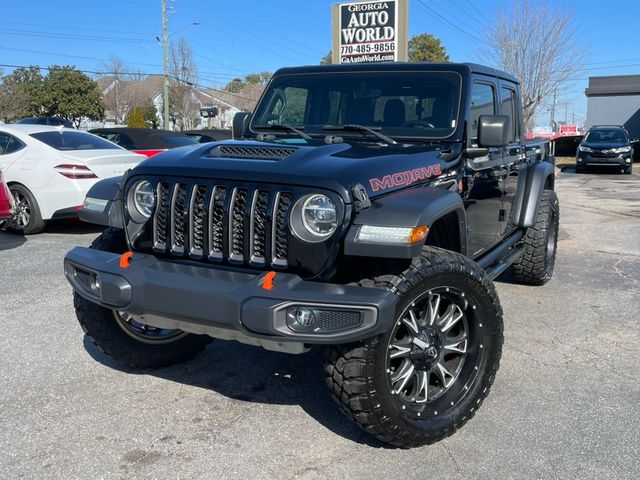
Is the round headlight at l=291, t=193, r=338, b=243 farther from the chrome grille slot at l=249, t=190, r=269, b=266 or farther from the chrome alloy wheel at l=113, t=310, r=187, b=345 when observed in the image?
the chrome alloy wheel at l=113, t=310, r=187, b=345

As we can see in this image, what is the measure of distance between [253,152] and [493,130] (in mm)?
1514

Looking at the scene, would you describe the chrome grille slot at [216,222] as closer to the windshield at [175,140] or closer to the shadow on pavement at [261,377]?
the shadow on pavement at [261,377]

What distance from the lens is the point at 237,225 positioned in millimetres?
2988

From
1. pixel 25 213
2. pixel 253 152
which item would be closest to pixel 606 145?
pixel 25 213

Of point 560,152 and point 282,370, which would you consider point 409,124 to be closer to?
point 282,370

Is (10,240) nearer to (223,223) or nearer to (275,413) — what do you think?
(275,413)

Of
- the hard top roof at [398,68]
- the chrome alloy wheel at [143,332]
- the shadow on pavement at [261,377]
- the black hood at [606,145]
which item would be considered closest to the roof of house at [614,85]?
the black hood at [606,145]

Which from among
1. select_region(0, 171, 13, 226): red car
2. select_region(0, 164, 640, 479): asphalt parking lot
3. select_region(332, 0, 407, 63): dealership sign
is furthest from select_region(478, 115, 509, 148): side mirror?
select_region(332, 0, 407, 63): dealership sign

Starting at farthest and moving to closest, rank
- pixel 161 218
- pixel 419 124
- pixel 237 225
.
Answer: pixel 419 124 → pixel 161 218 → pixel 237 225

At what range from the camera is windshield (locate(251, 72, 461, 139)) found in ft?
13.3

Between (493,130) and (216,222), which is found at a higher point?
(493,130)

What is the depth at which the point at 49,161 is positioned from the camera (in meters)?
8.06

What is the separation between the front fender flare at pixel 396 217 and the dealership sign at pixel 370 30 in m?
12.0

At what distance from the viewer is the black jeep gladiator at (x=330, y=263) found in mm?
2689
